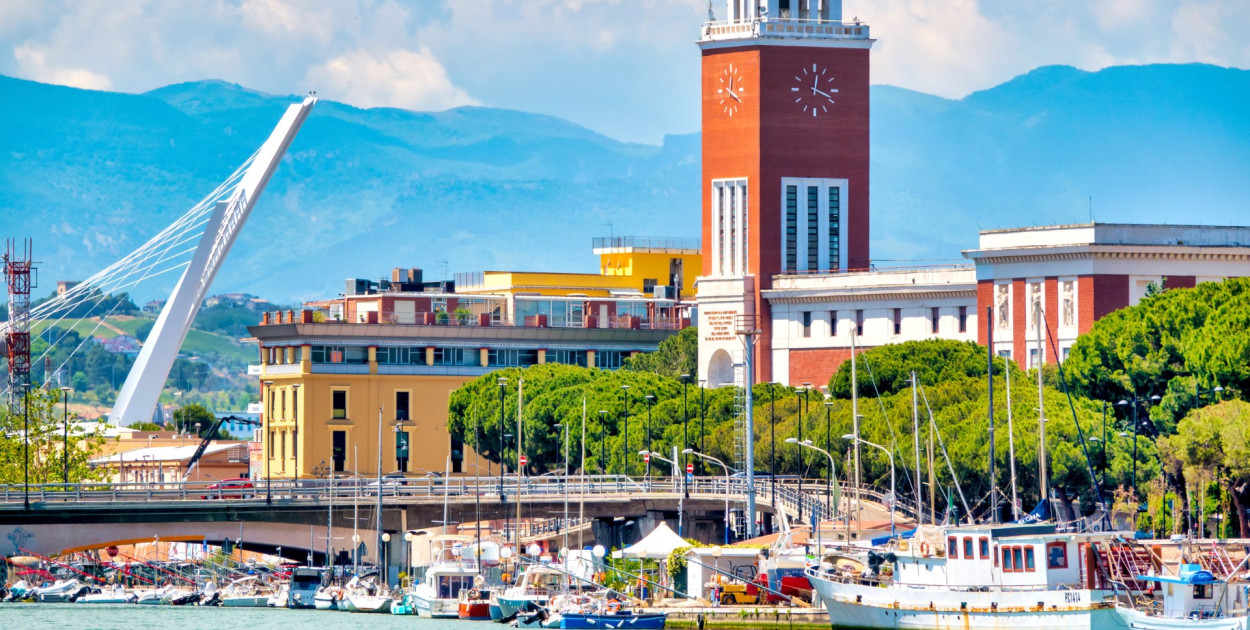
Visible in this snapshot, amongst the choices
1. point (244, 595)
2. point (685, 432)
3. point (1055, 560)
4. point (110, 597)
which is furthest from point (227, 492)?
point (1055, 560)

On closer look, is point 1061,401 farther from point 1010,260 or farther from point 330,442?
point 330,442

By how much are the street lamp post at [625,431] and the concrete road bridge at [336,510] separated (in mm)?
4449

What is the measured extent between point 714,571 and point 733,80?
2798 inches

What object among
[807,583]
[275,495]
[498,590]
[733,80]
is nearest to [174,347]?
[733,80]

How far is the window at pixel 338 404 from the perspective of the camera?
164500mm

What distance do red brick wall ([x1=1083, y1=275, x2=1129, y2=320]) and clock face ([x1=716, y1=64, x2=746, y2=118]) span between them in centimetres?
3401

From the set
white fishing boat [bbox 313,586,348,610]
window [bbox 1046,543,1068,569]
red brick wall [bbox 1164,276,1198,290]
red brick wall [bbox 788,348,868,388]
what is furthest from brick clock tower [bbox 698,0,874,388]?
window [bbox 1046,543,1068,569]

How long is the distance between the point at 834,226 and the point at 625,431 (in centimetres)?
3934

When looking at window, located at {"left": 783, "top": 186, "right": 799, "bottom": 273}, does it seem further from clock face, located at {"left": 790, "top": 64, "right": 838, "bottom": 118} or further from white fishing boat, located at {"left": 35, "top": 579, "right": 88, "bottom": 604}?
white fishing boat, located at {"left": 35, "top": 579, "right": 88, "bottom": 604}

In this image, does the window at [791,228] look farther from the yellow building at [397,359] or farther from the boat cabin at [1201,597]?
the boat cabin at [1201,597]

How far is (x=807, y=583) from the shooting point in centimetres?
8069

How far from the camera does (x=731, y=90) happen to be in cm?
15312

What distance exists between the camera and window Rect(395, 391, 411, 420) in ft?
544

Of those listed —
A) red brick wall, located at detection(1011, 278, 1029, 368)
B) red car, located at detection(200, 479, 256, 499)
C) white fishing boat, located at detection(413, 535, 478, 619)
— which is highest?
red brick wall, located at detection(1011, 278, 1029, 368)
